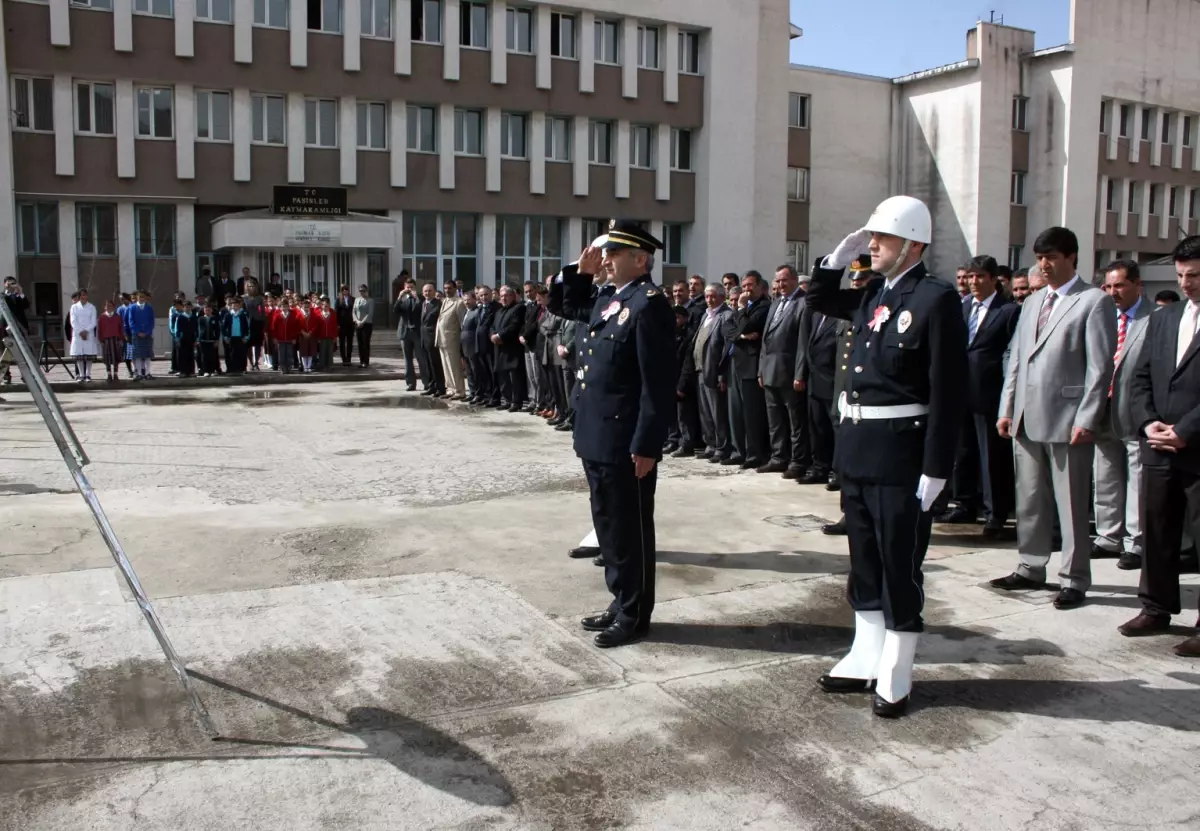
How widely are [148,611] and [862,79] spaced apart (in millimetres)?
43372

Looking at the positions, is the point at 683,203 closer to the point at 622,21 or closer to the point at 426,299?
the point at 622,21

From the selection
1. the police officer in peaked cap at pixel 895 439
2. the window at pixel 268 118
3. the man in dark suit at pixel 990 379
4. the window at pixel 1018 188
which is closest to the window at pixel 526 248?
the window at pixel 268 118

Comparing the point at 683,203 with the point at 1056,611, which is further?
the point at 683,203

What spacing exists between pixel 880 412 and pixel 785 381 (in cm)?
567

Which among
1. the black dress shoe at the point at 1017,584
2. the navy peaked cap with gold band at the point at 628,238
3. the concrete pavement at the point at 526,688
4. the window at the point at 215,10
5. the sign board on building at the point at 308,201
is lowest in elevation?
the concrete pavement at the point at 526,688

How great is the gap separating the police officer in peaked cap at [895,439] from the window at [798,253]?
3784cm

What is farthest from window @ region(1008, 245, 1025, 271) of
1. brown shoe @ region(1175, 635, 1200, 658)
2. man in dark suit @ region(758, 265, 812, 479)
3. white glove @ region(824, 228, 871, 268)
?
white glove @ region(824, 228, 871, 268)

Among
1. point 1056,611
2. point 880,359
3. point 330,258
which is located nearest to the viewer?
point 880,359

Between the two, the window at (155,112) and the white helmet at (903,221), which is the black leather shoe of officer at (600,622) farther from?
the window at (155,112)

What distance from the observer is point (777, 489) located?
375 inches

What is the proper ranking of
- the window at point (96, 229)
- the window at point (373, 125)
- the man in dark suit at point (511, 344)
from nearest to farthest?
the man in dark suit at point (511, 344)
the window at point (96, 229)
the window at point (373, 125)

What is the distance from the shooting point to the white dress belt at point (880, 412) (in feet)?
14.6

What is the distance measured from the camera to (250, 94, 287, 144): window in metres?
31.2

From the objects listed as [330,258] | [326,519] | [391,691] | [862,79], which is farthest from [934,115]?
[391,691]
